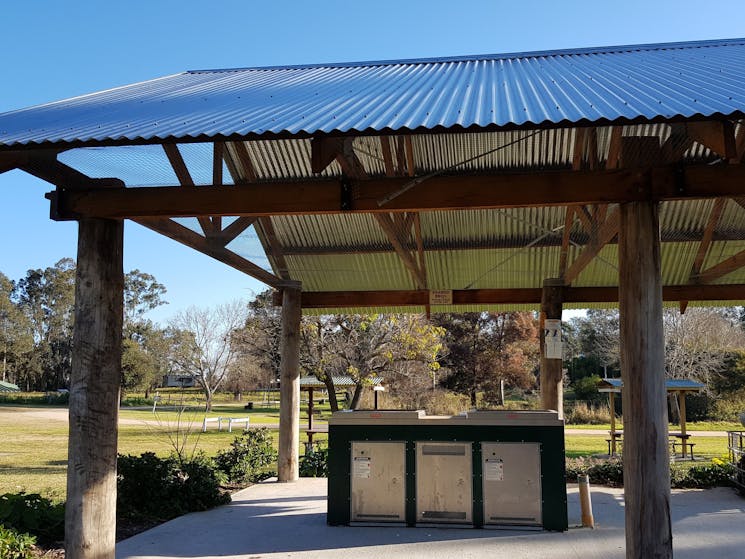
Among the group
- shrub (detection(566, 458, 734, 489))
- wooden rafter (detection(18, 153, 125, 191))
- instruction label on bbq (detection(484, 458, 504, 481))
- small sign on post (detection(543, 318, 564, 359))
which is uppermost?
wooden rafter (detection(18, 153, 125, 191))

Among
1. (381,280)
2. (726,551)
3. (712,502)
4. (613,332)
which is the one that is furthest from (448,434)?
(613,332)

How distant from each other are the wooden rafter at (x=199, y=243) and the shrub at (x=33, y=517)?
10.4ft

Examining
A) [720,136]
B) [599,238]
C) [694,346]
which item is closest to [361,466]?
[599,238]

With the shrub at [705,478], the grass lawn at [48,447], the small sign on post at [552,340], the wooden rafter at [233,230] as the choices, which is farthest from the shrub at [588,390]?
the wooden rafter at [233,230]

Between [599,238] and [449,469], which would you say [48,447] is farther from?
[599,238]

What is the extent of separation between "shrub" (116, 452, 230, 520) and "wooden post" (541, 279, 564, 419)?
556 centimetres

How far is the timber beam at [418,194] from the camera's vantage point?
18.0ft

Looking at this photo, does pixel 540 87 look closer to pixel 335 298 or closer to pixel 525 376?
pixel 335 298

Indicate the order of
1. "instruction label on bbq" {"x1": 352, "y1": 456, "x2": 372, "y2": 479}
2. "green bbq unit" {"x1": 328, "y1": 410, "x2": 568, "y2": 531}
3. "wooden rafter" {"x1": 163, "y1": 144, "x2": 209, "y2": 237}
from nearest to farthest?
"wooden rafter" {"x1": 163, "y1": 144, "x2": 209, "y2": 237} → "green bbq unit" {"x1": 328, "y1": 410, "x2": 568, "y2": 531} → "instruction label on bbq" {"x1": 352, "y1": 456, "x2": 372, "y2": 479}

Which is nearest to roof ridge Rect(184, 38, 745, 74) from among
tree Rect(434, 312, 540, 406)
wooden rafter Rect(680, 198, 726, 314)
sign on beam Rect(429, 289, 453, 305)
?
wooden rafter Rect(680, 198, 726, 314)

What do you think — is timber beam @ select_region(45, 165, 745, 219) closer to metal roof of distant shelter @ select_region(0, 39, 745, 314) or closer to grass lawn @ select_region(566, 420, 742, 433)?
metal roof of distant shelter @ select_region(0, 39, 745, 314)

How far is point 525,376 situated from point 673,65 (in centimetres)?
3096

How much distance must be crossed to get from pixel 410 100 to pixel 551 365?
6892 millimetres

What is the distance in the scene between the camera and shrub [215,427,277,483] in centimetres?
1178
